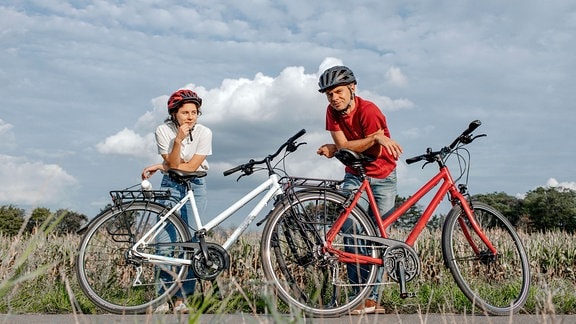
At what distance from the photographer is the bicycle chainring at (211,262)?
18.8ft

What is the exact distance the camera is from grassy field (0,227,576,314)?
580 cm

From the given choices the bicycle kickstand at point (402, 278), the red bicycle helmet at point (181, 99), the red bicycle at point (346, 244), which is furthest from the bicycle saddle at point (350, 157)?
the red bicycle helmet at point (181, 99)

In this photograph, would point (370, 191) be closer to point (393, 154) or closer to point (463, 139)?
point (393, 154)

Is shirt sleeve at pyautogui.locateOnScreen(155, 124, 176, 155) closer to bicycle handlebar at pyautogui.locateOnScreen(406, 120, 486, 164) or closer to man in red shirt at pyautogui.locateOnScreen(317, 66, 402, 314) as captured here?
man in red shirt at pyautogui.locateOnScreen(317, 66, 402, 314)

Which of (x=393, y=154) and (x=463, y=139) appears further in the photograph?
(x=463, y=139)

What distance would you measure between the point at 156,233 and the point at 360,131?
2.03 metres

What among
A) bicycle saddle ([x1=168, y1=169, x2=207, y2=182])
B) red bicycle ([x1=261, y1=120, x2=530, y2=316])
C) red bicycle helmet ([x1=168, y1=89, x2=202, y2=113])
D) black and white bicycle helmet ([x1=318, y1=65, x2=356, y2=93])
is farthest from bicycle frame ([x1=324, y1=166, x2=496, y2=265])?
red bicycle helmet ([x1=168, y1=89, x2=202, y2=113])

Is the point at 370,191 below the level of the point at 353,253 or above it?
above

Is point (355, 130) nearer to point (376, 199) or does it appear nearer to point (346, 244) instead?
point (376, 199)

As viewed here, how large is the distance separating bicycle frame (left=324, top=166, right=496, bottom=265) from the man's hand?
1.55 ft

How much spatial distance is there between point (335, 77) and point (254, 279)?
6.32 ft

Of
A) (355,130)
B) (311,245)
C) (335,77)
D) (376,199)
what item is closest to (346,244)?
(311,245)

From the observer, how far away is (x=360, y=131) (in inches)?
234

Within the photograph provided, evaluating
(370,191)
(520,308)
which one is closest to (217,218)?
(370,191)
